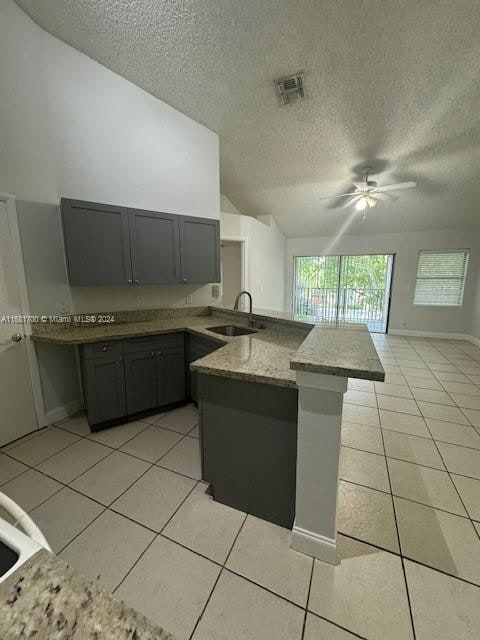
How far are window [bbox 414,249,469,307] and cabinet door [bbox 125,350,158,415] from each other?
20.0 ft

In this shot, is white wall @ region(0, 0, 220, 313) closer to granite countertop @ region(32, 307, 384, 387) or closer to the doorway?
granite countertop @ region(32, 307, 384, 387)

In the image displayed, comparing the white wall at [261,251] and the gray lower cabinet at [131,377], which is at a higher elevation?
the white wall at [261,251]

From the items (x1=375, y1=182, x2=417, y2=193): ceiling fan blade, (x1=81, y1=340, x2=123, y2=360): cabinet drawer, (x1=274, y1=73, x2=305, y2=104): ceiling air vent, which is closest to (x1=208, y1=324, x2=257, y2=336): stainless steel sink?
(x1=81, y1=340, x2=123, y2=360): cabinet drawer

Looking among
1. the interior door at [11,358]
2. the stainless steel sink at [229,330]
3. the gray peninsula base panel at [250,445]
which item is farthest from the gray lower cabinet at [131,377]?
the gray peninsula base panel at [250,445]

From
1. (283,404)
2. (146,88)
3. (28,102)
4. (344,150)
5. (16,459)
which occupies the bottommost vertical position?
(16,459)

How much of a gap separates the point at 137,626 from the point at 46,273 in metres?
2.72

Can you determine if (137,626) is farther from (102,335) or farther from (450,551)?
(102,335)

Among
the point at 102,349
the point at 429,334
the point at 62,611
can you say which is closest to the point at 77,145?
the point at 102,349

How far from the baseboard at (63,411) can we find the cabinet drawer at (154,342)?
0.94 meters

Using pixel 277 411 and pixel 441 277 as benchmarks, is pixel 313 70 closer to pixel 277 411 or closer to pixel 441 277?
pixel 277 411

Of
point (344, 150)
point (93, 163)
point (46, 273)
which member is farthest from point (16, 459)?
point (344, 150)

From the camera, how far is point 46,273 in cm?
239

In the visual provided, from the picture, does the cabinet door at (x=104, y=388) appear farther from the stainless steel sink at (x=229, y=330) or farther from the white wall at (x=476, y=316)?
the white wall at (x=476, y=316)

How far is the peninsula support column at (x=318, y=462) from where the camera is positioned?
3.81 ft
